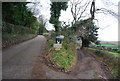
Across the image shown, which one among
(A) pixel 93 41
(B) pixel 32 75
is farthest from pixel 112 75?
(A) pixel 93 41

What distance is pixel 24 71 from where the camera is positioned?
11.1 feet

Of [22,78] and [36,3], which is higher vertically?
[36,3]

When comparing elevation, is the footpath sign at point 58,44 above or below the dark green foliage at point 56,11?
below

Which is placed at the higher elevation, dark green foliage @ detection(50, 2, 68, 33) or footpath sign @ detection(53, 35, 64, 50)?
dark green foliage @ detection(50, 2, 68, 33)

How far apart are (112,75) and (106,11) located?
5.91 meters

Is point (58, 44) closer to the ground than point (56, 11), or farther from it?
closer to the ground

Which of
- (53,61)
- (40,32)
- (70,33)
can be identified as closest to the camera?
(53,61)

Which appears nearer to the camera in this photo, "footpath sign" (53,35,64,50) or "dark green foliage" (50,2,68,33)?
"footpath sign" (53,35,64,50)

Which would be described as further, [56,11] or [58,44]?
[56,11]

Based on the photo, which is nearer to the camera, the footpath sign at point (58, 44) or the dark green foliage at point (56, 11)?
the footpath sign at point (58, 44)

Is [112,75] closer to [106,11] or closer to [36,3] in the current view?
[106,11]

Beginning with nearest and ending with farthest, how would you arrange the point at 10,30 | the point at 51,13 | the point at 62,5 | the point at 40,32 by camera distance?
the point at 10,30 < the point at 62,5 < the point at 51,13 < the point at 40,32

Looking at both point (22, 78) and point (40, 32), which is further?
point (40, 32)

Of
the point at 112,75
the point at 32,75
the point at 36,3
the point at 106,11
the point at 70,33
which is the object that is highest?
the point at 36,3
